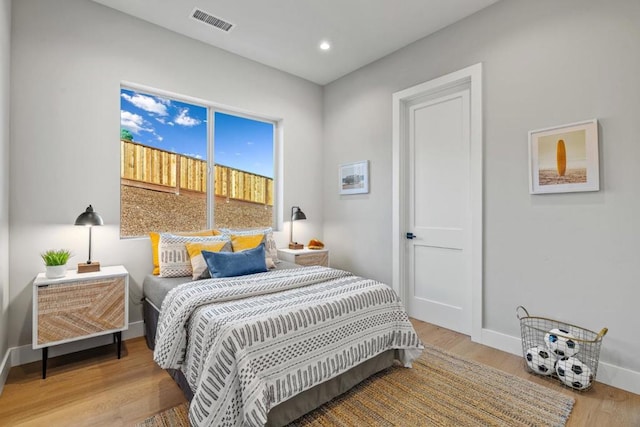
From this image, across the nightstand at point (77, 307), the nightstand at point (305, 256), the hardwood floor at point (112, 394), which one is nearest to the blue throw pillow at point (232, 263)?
the nightstand at point (77, 307)

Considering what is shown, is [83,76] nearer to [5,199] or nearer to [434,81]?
[5,199]

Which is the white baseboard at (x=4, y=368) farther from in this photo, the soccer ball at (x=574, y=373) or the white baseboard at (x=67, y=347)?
the soccer ball at (x=574, y=373)

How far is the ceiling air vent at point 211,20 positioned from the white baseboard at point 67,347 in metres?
2.92

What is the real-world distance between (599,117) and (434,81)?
141cm

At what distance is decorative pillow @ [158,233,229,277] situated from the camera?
2711 mm

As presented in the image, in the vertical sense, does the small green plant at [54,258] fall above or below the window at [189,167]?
below

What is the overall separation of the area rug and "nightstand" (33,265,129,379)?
3.38 ft

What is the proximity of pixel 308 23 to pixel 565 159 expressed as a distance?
2505 millimetres

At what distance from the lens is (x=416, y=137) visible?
11.3ft

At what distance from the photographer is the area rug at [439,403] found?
5.77 ft

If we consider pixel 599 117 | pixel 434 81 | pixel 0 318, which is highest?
pixel 434 81

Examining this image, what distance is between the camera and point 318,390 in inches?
72.6

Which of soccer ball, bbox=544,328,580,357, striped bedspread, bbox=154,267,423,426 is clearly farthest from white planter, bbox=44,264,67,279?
soccer ball, bbox=544,328,580,357

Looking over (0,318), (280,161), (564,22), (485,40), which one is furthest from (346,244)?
(0,318)
